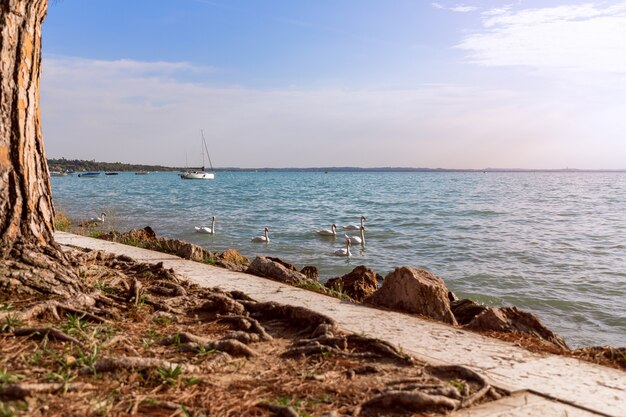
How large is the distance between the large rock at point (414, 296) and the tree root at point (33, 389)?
387cm

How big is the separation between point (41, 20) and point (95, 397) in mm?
4186

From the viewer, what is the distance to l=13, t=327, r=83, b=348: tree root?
404 centimetres

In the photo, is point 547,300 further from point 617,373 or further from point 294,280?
point 617,373

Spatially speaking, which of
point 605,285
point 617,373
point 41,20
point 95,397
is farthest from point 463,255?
point 95,397

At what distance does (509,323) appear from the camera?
579 centimetres

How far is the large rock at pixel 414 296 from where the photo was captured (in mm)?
6145

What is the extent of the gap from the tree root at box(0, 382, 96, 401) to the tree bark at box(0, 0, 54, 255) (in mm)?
2271

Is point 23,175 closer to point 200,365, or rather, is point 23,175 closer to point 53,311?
point 53,311

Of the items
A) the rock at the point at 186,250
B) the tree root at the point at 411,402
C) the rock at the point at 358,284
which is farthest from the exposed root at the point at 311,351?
the rock at the point at 186,250

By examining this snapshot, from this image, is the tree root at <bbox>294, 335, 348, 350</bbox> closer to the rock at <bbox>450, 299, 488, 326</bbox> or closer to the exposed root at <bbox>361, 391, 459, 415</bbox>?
the exposed root at <bbox>361, 391, 459, 415</bbox>

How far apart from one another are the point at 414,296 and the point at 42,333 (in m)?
3.88

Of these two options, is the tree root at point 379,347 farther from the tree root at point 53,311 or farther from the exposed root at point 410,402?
the tree root at point 53,311

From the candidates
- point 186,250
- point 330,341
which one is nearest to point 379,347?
point 330,341

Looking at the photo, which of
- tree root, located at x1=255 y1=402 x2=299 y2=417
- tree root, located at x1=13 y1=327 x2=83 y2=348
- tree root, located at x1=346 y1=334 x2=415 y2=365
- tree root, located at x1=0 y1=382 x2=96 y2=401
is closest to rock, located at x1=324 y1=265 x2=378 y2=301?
tree root, located at x1=346 y1=334 x2=415 y2=365
